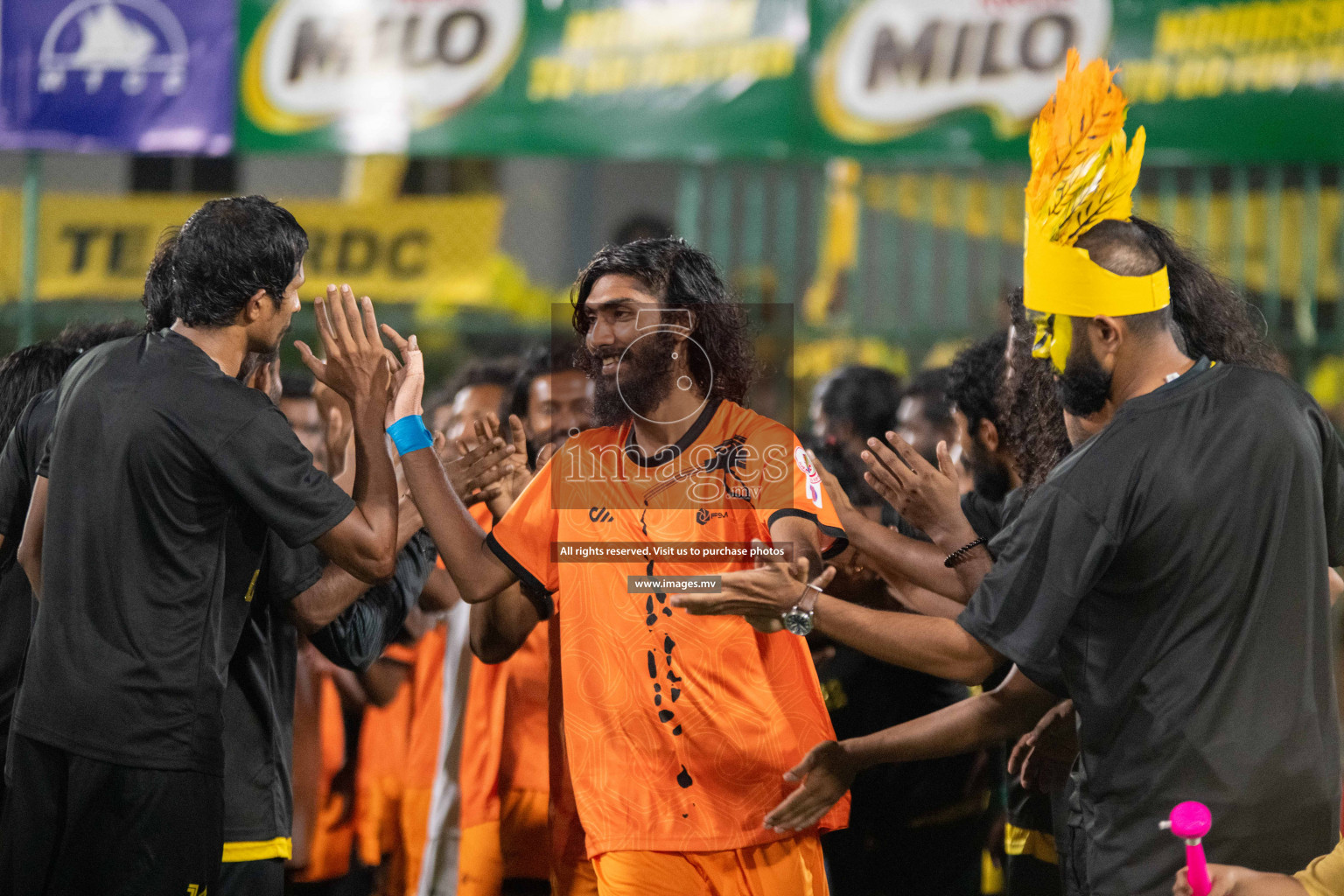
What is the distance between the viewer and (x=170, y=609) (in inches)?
121

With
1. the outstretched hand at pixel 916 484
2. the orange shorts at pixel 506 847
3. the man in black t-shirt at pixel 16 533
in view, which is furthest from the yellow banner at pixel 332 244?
the outstretched hand at pixel 916 484

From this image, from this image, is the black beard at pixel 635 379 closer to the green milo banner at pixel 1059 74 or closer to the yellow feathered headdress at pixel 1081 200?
the yellow feathered headdress at pixel 1081 200

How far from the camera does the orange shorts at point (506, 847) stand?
441 cm

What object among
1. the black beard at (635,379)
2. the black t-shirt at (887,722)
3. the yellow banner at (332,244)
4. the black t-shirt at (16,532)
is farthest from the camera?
the yellow banner at (332,244)

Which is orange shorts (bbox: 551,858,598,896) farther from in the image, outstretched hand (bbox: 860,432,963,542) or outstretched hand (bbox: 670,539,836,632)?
outstretched hand (bbox: 860,432,963,542)

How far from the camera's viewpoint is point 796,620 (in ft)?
9.98

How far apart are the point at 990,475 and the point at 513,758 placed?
6.03 ft

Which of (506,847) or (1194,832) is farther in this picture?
(506,847)

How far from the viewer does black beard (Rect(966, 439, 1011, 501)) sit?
4.25 meters

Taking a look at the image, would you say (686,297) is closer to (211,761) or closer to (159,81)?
(211,761)

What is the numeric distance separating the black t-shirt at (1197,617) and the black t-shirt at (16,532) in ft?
8.20

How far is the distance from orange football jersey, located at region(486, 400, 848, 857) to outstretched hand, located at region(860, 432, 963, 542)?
0.77 feet

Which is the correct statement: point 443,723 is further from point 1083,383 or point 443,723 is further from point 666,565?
point 1083,383

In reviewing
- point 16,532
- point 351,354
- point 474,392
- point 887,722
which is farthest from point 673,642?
point 474,392
